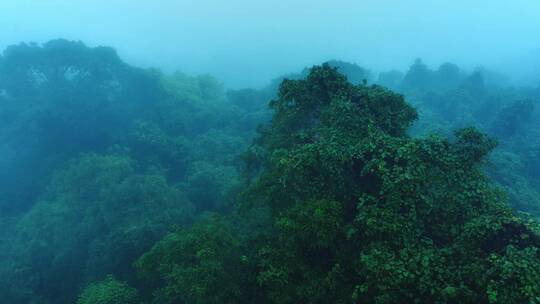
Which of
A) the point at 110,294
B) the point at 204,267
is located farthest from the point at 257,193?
the point at 110,294

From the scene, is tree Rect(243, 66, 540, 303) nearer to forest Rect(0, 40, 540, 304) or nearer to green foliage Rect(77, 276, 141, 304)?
forest Rect(0, 40, 540, 304)

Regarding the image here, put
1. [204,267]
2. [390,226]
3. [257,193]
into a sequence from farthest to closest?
[257,193] → [204,267] → [390,226]

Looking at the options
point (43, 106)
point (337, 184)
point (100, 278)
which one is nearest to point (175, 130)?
point (43, 106)

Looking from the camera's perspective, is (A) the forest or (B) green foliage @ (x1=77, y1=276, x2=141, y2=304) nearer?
(A) the forest

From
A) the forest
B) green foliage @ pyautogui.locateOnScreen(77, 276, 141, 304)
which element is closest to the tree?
the forest

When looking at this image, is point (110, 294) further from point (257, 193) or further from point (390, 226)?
point (390, 226)

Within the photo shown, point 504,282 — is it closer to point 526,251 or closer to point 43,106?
point 526,251

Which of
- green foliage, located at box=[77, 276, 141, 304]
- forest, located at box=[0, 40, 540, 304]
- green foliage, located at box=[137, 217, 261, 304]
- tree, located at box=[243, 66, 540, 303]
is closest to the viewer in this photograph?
tree, located at box=[243, 66, 540, 303]
